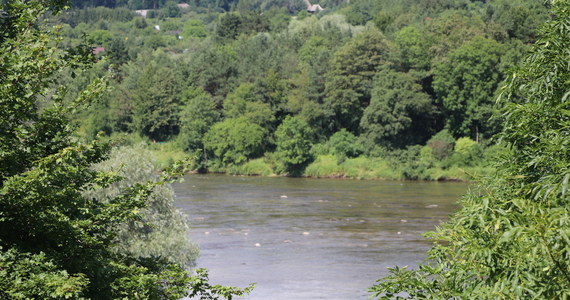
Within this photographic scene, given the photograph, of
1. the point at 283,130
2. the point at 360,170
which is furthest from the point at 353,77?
the point at 360,170

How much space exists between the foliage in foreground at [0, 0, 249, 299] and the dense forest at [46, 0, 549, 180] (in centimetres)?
5846

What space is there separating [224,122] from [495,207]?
7968 centimetres

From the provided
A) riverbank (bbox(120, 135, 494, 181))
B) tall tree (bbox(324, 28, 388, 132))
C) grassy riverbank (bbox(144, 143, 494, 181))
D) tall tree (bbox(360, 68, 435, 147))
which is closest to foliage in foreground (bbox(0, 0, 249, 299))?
riverbank (bbox(120, 135, 494, 181))

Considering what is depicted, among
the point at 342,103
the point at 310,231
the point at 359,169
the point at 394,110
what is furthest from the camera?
the point at 342,103

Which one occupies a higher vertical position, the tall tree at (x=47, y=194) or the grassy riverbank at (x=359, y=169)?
the tall tree at (x=47, y=194)

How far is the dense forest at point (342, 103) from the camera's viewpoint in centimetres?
7844

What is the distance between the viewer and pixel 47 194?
11.3m

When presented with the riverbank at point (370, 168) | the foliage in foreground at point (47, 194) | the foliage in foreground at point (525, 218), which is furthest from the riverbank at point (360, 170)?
the foliage in foreground at point (47, 194)

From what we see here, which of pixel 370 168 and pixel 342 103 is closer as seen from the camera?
pixel 370 168

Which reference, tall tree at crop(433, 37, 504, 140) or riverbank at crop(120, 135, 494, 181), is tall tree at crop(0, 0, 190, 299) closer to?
riverbank at crop(120, 135, 494, 181)

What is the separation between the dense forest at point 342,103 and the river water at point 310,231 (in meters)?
9.61

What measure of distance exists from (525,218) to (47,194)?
6.09 meters

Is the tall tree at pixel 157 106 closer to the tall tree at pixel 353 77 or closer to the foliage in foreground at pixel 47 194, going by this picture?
the tall tree at pixel 353 77

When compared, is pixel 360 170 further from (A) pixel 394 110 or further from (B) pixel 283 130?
(B) pixel 283 130
